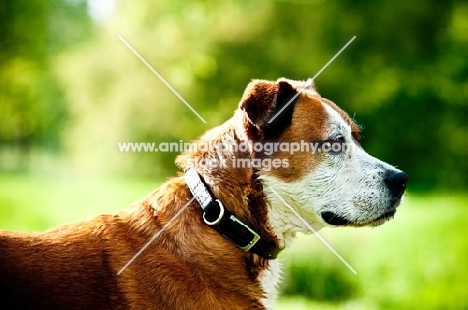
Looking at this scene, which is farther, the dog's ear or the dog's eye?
the dog's eye

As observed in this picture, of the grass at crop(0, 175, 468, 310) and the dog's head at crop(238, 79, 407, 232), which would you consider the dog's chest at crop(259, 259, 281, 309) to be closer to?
the dog's head at crop(238, 79, 407, 232)

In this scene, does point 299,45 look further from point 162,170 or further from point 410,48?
point 162,170

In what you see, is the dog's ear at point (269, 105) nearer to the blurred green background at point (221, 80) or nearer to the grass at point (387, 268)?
the grass at point (387, 268)

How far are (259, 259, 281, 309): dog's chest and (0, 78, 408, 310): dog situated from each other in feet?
0.03

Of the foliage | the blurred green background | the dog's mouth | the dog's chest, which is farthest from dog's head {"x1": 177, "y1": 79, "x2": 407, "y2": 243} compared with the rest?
the foliage

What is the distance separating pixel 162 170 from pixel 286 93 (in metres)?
19.5

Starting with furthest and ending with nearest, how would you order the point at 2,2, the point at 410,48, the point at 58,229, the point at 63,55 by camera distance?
the point at 63,55 < the point at 2,2 < the point at 410,48 < the point at 58,229

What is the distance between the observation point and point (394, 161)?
24219 mm

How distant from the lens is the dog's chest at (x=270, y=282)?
3578 millimetres

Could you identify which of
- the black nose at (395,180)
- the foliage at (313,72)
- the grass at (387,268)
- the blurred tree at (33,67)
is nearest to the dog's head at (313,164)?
the black nose at (395,180)

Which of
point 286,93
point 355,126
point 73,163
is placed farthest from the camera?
point 73,163

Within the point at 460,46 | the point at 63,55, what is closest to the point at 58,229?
the point at 460,46

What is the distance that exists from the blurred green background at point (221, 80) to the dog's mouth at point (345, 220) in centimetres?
643

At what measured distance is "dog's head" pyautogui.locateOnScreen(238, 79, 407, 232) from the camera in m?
3.68
